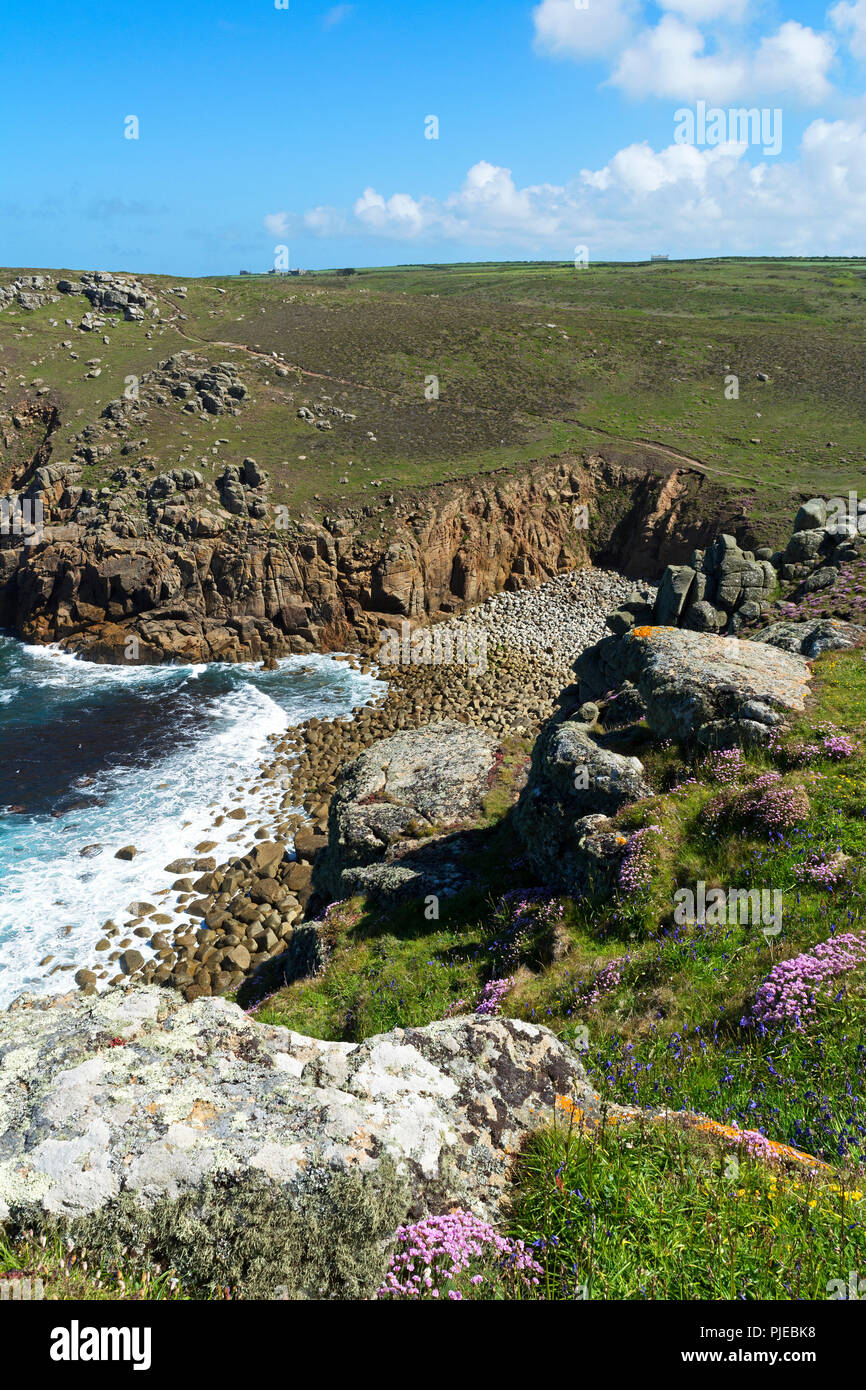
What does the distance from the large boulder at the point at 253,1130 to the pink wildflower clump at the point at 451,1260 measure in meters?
0.14

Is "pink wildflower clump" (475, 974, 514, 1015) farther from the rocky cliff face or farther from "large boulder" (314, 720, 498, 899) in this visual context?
the rocky cliff face

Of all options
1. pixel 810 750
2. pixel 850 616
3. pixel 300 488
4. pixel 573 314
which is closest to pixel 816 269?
pixel 573 314

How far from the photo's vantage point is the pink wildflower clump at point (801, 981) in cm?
701

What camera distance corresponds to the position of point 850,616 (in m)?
20.7

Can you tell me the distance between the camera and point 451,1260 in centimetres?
407

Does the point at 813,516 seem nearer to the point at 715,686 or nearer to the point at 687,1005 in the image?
the point at 715,686

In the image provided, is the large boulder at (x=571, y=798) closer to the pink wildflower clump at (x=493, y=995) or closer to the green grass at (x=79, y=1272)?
the pink wildflower clump at (x=493, y=995)

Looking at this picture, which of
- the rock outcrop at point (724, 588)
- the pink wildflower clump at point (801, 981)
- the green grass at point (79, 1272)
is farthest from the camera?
the rock outcrop at point (724, 588)

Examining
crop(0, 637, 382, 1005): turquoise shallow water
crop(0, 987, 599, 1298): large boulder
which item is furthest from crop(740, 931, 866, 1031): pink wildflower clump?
crop(0, 637, 382, 1005): turquoise shallow water

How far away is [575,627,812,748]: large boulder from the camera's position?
12.1 meters

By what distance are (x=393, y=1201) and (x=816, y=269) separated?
200180 millimetres

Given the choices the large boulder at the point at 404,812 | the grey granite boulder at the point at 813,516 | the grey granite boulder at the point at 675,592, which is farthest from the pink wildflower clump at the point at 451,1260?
the grey granite boulder at the point at 813,516

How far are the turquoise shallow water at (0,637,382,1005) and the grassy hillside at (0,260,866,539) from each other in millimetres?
14305

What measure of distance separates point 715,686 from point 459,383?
57.9 m
